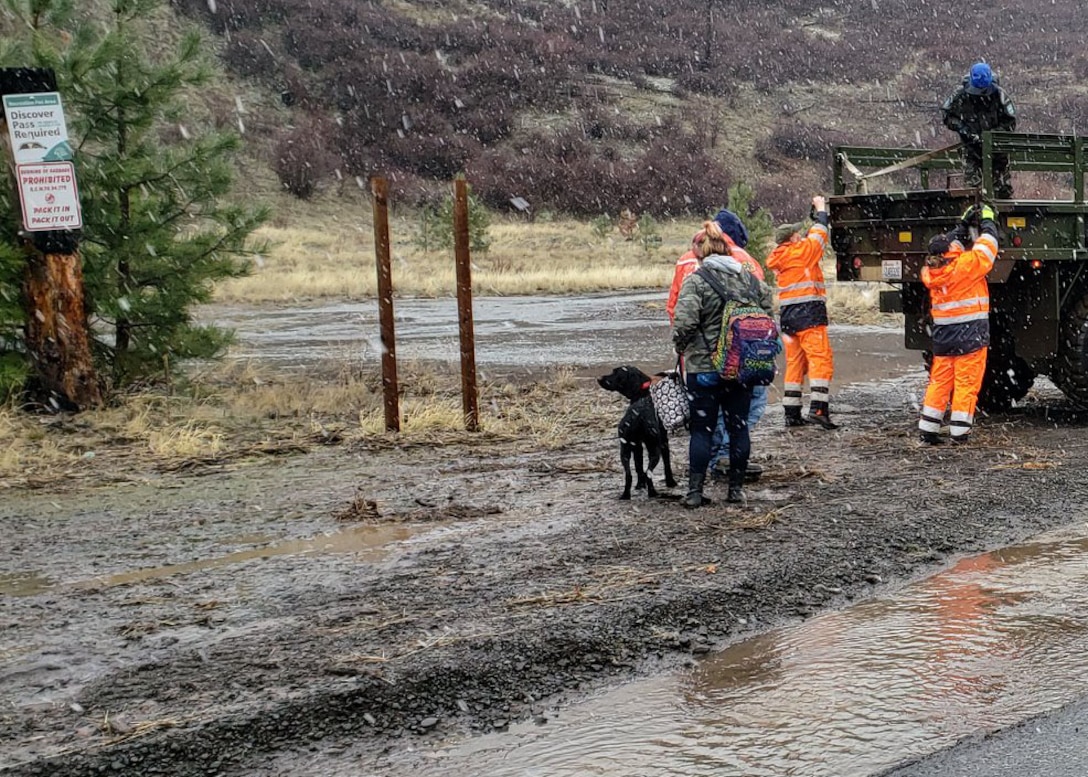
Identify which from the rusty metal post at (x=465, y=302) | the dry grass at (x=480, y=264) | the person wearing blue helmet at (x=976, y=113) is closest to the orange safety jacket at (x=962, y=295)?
the person wearing blue helmet at (x=976, y=113)

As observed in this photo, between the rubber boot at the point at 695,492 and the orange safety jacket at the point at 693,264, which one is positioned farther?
the orange safety jacket at the point at 693,264

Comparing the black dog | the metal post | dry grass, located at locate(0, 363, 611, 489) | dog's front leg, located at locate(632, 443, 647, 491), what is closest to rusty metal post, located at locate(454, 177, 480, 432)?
dry grass, located at locate(0, 363, 611, 489)

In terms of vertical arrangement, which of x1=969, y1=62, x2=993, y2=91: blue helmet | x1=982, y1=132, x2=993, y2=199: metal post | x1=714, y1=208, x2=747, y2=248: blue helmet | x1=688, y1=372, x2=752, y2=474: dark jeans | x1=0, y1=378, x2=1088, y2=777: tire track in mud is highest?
x1=969, y1=62, x2=993, y2=91: blue helmet

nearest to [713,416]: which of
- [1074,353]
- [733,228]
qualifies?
[733,228]

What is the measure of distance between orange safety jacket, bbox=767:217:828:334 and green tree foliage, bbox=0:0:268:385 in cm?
508

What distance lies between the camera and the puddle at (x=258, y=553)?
5656mm

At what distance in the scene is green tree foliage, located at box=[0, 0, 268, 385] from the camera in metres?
10.7

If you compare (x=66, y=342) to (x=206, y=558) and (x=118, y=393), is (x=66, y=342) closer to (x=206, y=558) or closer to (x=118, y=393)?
(x=118, y=393)

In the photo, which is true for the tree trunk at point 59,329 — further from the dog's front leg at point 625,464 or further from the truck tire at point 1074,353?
the truck tire at point 1074,353

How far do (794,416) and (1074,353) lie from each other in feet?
7.37

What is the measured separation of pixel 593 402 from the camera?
1157 centimetres

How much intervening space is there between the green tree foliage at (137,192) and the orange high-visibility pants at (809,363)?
526 centimetres

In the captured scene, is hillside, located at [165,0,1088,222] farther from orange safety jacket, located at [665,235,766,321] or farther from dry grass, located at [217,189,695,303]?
orange safety jacket, located at [665,235,766,321]

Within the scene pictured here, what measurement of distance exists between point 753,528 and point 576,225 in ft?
129
